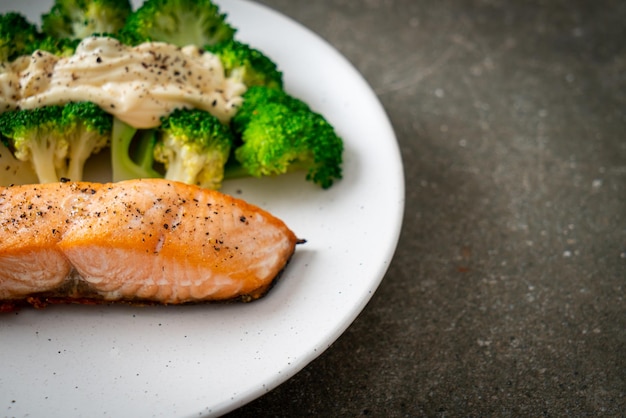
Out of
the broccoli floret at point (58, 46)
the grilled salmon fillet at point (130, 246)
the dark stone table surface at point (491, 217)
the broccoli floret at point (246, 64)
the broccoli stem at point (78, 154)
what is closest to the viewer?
the grilled salmon fillet at point (130, 246)

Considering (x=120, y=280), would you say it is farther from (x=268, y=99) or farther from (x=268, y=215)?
(x=268, y=99)

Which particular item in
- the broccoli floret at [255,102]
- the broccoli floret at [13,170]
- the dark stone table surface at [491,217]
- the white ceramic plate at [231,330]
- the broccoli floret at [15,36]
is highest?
the broccoli floret at [15,36]

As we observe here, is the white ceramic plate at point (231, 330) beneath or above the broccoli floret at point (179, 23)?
beneath

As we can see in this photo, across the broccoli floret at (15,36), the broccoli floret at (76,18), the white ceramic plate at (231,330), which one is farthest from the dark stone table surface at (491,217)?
the broccoli floret at (15,36)

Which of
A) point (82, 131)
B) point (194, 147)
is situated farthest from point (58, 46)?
point (194, 147)

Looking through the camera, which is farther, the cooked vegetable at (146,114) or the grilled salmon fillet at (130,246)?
the cooked vegetable at (146,114)

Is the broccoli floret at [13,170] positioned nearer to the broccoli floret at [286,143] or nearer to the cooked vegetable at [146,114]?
the cooked vegetable at [146,114]

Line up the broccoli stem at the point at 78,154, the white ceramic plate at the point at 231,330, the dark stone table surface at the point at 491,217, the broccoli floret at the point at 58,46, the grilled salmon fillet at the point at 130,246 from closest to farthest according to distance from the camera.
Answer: the white ceramic plate at the point at 231,330, the grilled salmon fillet at the point at 130,246, the dark stone table surface at the point at 491,217, the broccoli stem at the point at 78,154, the broccoli floret at the point at 58,46
